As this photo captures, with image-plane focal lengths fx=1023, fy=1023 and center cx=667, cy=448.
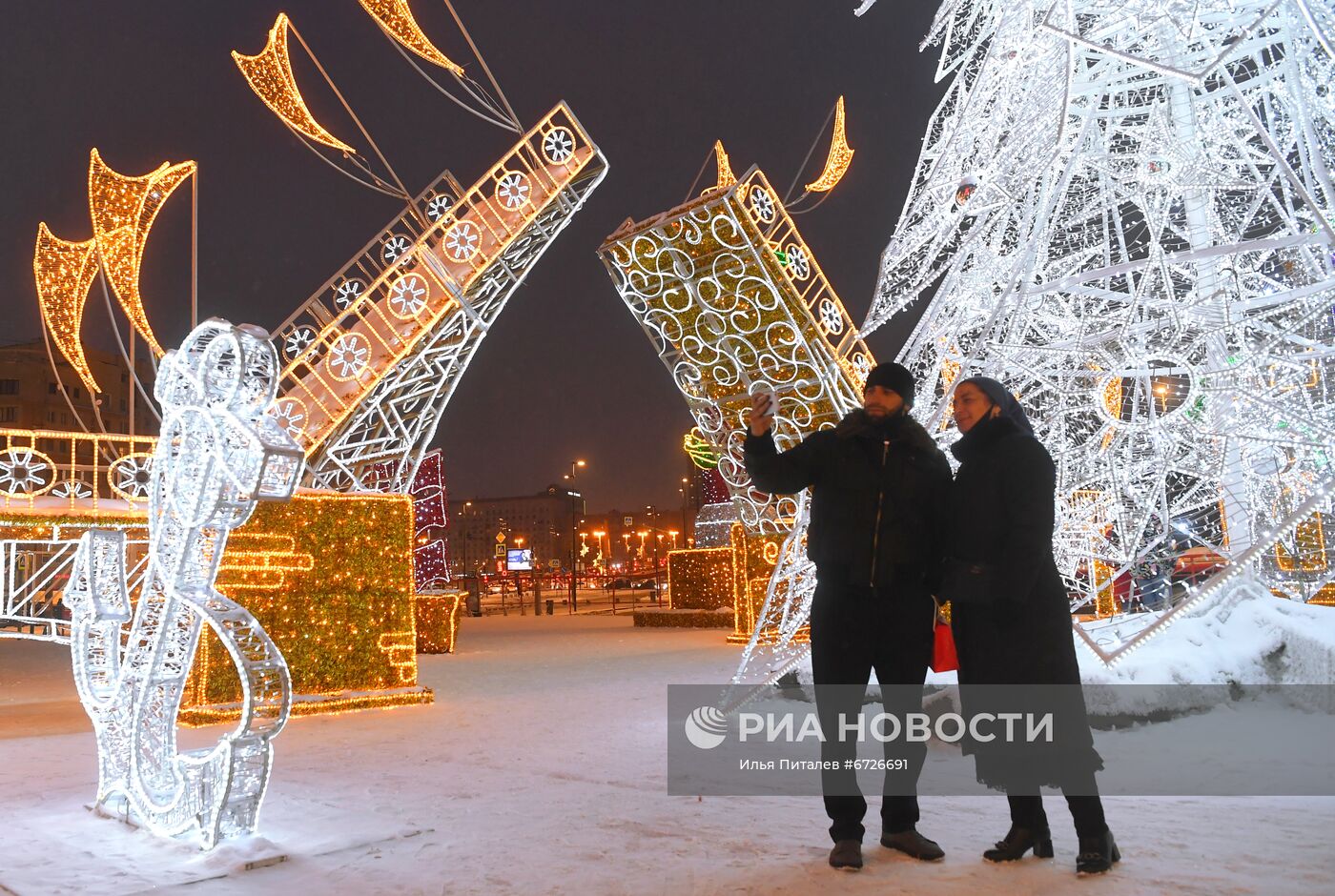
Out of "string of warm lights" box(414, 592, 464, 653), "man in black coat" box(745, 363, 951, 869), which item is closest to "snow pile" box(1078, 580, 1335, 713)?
"man in black coat" box(745, 363, 951, 869)

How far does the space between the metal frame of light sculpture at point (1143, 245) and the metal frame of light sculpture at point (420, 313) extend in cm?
382

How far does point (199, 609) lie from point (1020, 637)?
11.1ft

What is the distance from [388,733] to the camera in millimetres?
7688

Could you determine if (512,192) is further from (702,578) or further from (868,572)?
(702,578)

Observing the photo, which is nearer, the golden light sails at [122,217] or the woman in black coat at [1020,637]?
the woman in black coat at [1020,637]

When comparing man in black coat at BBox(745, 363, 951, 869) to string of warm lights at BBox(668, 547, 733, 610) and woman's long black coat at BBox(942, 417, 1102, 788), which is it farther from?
string of warm lights at BBox(668, 547, 733, 610)

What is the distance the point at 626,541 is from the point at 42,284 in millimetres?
118914

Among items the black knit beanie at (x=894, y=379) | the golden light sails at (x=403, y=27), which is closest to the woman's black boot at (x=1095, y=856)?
the black knit beanie at (x=894, y=379)

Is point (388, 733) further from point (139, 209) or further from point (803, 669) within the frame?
point (139, 209)

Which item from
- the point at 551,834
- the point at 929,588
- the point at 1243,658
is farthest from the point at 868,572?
the point at 1243,658

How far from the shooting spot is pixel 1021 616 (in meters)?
3.62

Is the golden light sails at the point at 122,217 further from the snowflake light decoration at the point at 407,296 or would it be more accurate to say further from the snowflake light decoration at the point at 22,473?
the snowflake light decoration at the point at 407,296

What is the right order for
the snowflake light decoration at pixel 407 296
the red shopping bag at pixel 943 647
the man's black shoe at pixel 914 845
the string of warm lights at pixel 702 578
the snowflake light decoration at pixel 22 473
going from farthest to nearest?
the string of warm lights at pixel 702 578
the snowflake light decoration at pixel 407 296
the snowflake light decoration at pixel 22 473
the red shopping bag at pixel 943 647
the man's black shoe at pixel 914 845

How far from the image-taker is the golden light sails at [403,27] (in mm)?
10164
